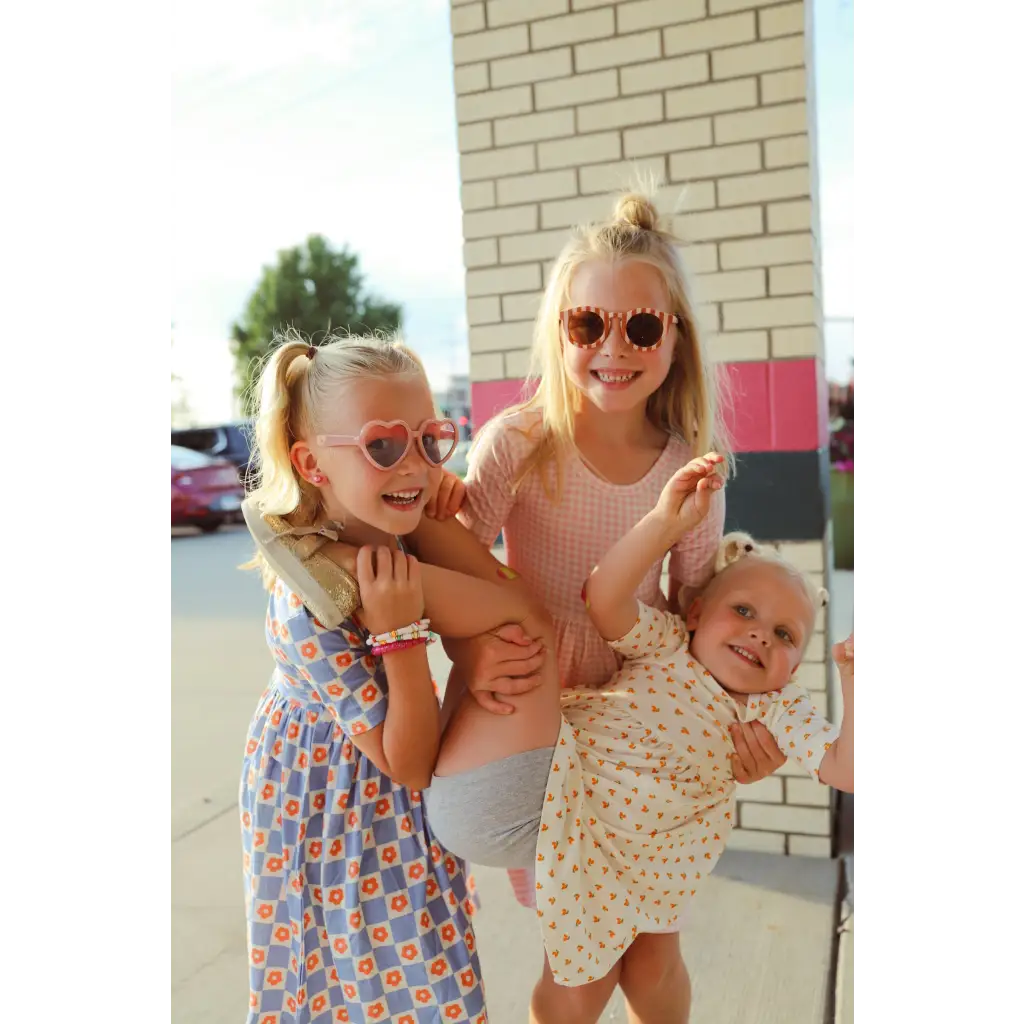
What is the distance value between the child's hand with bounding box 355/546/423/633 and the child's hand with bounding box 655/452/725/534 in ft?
1.46

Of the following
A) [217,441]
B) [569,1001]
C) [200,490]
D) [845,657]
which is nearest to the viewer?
[845,657]

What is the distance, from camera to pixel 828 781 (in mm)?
1627

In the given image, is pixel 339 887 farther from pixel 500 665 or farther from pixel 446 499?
pixel 446 499

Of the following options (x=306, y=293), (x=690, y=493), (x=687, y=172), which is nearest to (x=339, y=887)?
(x=690, y=493)

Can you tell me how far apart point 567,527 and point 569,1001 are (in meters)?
0.86

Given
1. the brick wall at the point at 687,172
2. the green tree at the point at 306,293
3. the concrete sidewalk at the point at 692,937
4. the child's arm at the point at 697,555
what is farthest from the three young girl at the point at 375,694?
the green tree at the point at 306,293

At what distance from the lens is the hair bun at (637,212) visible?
76.0 inches

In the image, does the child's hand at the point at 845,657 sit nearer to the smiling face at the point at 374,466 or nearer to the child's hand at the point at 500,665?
the child's hand at the point at 500,665

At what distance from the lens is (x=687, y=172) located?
3.02 meters
